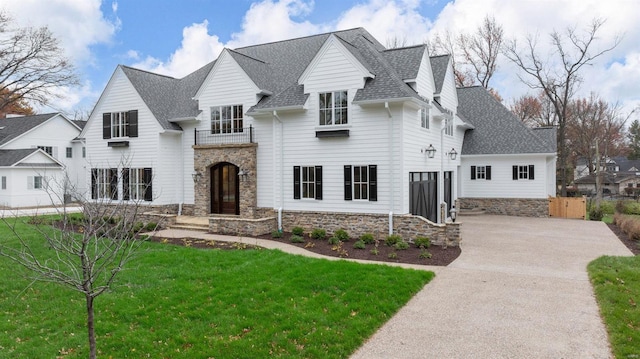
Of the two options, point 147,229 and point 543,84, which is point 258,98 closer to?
point 147,229

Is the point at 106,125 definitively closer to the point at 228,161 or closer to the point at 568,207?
the point at 228,161

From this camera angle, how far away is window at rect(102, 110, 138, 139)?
1933 cm

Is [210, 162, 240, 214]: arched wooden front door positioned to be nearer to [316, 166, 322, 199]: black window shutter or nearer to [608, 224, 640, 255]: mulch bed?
[316, 166, 322, 199]: black window shutter

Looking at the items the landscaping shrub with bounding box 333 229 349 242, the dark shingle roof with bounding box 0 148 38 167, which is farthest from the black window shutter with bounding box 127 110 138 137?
the dark shingle roof with bounding box 0 148 38 167

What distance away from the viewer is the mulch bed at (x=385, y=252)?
11.5 metres

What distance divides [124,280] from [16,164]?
2534cm

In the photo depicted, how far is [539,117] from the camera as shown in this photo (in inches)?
1699

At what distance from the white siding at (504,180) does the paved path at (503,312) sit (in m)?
10.2

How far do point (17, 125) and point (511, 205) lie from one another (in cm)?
3769

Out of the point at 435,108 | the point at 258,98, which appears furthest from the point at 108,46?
the point at 435,108

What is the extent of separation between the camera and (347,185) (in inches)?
601

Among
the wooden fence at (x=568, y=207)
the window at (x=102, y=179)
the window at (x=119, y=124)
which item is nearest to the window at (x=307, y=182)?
the window at (x=119, y=124)

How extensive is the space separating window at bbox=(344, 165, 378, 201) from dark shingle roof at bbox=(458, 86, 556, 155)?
38.3 feet

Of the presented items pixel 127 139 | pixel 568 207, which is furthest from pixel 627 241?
pixel 127 139
